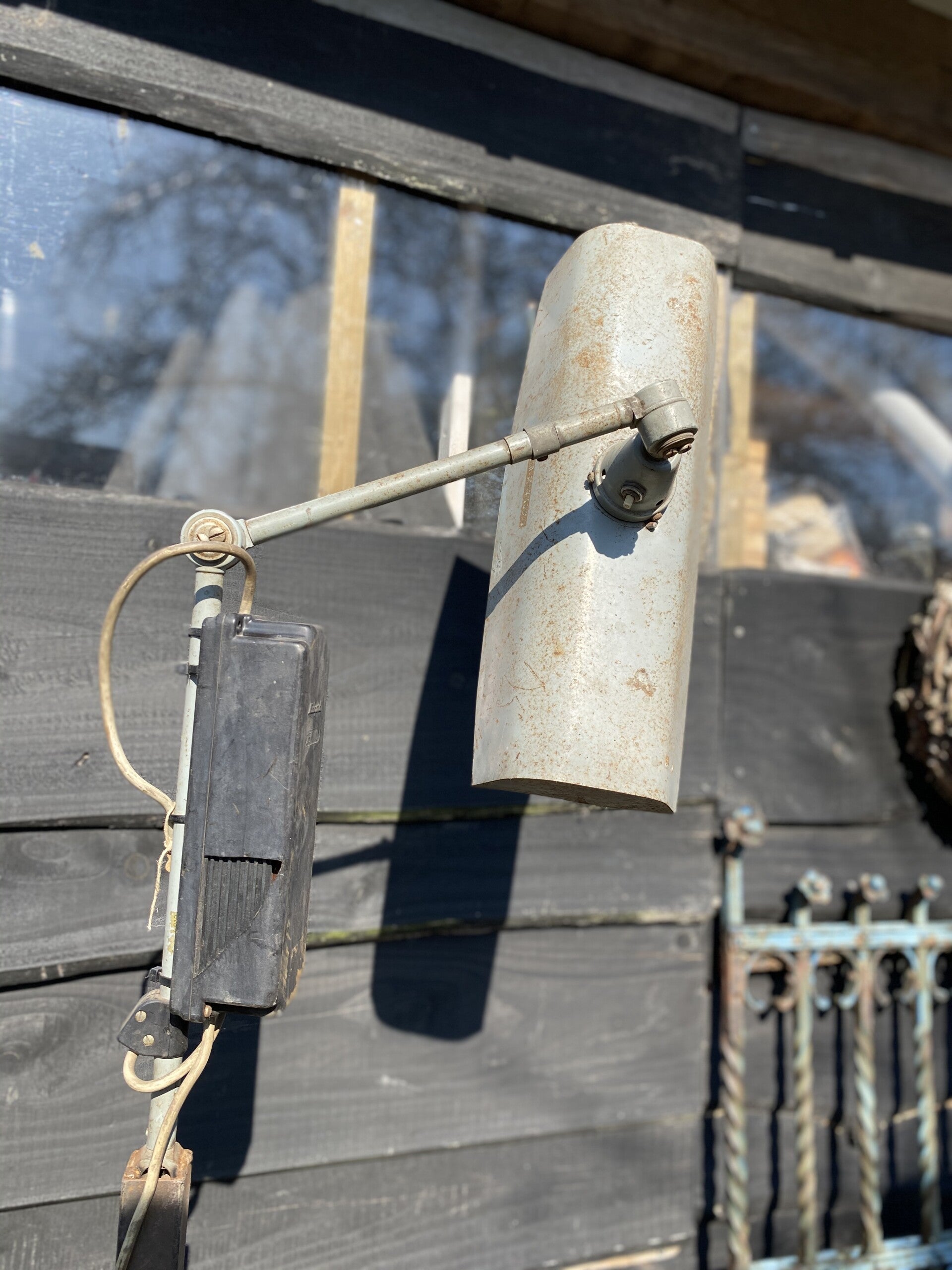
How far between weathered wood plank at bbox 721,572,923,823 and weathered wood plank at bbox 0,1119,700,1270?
59 cm

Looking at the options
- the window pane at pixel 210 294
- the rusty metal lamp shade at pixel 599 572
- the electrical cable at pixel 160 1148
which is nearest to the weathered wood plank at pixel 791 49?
the window pane at pixel 210 294

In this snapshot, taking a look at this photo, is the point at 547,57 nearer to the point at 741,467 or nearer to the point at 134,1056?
the point at 741,467

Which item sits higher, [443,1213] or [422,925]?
[422,925]

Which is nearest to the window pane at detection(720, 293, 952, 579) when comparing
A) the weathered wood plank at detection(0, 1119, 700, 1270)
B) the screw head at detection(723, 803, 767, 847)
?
the screw head at detection(723, 803, 767, 847)

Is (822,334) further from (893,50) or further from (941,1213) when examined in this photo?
(941,1213)

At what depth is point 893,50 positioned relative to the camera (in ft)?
5.25

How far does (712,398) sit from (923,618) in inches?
34.5

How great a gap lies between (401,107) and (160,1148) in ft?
4.37

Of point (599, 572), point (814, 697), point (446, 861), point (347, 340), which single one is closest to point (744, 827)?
point (814, 697)

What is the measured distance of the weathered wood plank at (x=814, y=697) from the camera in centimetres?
151

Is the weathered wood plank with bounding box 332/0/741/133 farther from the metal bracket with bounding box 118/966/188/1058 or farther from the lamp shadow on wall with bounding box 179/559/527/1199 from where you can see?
the metal bracket with bounding box 118/966/188/1058

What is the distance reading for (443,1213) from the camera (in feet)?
4.26

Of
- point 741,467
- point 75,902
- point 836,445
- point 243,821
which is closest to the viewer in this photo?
point 243,821

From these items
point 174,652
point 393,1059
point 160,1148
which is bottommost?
point 393,1059
